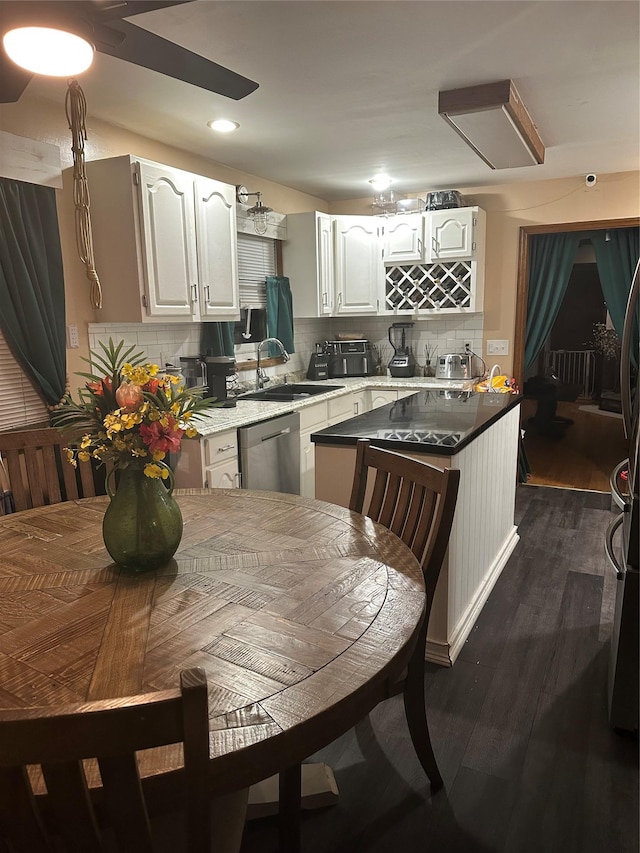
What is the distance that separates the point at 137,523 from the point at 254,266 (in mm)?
3403

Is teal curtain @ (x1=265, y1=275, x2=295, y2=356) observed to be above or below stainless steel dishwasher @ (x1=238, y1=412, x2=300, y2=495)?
above

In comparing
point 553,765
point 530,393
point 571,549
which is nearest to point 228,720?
point 553,765

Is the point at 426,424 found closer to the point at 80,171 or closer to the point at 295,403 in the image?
the point at 295,403

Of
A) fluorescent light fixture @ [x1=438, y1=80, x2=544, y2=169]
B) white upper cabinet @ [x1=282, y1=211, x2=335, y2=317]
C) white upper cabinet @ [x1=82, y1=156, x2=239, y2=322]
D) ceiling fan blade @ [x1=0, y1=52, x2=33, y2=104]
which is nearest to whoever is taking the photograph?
ceiling fan blade @ [x1=0, y1=52, x2=33, y2=104]

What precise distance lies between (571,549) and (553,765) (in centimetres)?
192

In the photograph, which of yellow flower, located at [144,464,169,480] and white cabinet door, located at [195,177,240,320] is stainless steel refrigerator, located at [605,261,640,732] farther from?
white cabinet door, located at [195,177,240,320]

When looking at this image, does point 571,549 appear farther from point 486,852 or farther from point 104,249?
point 104,249

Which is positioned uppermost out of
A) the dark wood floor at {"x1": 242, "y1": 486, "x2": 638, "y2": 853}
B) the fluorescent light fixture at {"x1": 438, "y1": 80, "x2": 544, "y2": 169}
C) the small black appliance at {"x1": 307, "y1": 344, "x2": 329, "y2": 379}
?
the fluorescent light fixture at {"x1": 438, "y1": 80, "x2": 544, "y2": 169}

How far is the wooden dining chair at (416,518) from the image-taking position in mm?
1637

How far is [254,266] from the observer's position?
14.8 ft

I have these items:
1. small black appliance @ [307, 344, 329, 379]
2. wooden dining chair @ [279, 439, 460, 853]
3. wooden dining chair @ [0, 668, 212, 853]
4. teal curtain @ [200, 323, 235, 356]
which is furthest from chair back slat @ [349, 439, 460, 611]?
small black appliance @ [307, 344, 329, 379]

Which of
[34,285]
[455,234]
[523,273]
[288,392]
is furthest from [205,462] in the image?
[523,273]

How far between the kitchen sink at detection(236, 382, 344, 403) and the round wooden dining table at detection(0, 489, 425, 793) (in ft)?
7.77

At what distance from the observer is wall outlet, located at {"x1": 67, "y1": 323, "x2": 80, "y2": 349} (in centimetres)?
306
